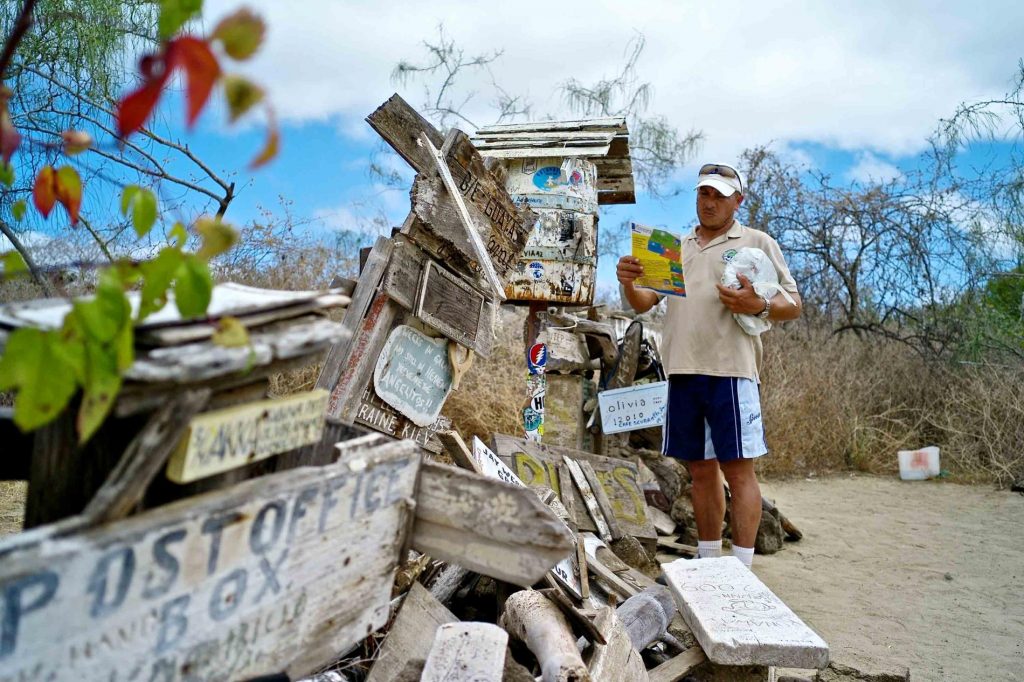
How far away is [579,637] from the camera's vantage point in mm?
2635

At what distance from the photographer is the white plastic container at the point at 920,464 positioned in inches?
321

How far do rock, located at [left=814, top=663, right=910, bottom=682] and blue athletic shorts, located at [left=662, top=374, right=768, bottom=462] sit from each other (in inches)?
44.5

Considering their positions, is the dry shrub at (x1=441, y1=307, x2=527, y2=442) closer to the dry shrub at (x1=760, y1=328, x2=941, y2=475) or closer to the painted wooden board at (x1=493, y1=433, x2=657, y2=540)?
the painted wooden board at (x1=493, y1=433, x2=657, y2=540)

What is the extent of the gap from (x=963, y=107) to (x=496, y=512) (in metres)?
10.1

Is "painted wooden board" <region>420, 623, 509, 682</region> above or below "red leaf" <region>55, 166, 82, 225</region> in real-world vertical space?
below

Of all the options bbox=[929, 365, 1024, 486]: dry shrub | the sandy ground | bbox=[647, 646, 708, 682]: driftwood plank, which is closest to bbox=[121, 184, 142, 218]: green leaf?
bbox=[647, 646, 708, 682]: driftwood plank

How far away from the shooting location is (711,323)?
4098mm

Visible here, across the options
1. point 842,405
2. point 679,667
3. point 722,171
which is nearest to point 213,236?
point 679,667

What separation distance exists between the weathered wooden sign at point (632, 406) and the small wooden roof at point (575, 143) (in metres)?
1.52

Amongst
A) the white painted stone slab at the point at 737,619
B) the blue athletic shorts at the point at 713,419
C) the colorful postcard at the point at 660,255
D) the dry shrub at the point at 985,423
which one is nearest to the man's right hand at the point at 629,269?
the colorful postcard at the point at 660,255

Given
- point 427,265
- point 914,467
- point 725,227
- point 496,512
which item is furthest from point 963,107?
point 496,512

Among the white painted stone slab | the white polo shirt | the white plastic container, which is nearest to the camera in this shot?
the white painted stone slab

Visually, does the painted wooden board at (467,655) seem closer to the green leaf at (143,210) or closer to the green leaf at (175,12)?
the green leaf at (143,210)

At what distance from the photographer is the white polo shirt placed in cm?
406
